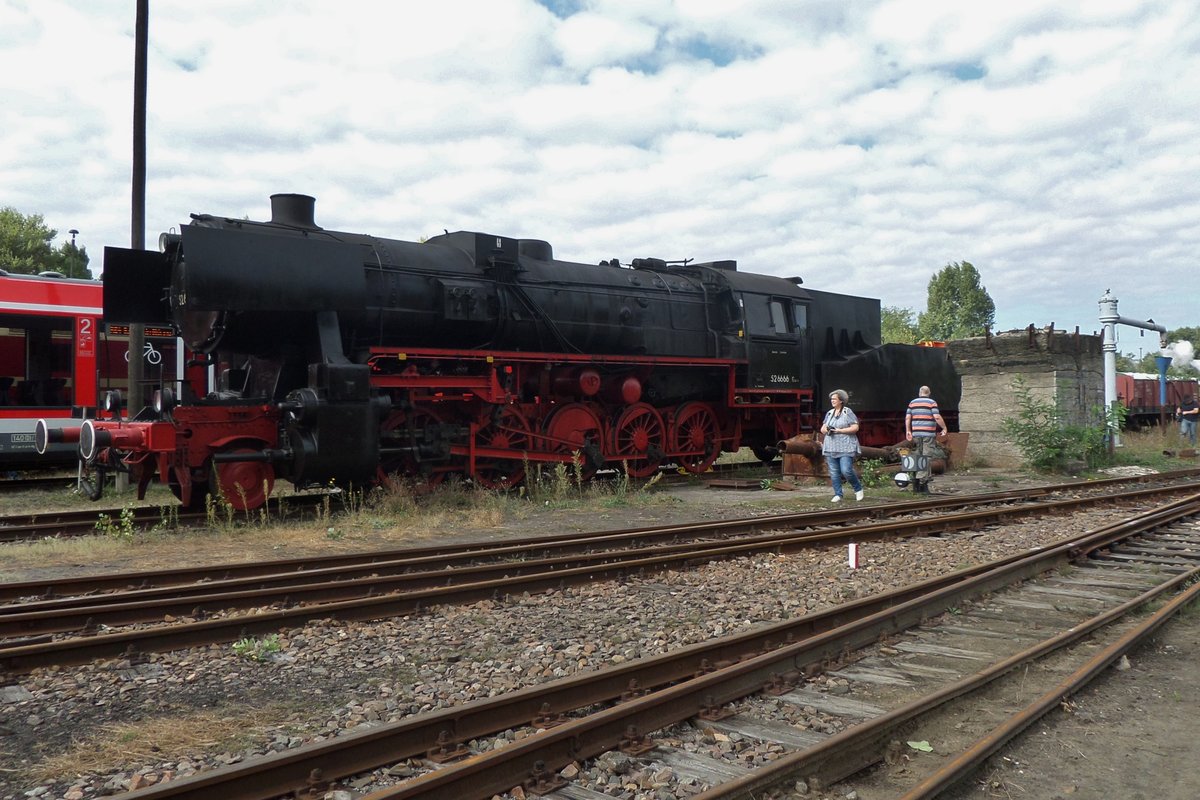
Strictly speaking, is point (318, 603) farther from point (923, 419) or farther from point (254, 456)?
point (923, 419)

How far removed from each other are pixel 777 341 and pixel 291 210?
8.18 meters

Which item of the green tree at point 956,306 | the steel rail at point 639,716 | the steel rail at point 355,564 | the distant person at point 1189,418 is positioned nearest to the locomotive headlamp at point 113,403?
the steel rail at point 355,564

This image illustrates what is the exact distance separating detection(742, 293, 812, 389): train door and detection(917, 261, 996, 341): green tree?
6280 centimetres

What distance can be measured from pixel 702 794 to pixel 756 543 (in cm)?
510

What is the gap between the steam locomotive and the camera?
930 cm

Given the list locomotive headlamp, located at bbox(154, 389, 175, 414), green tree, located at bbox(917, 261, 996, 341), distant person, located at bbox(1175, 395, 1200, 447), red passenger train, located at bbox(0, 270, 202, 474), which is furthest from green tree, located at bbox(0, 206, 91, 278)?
green tree, located at bbox(917, 261, 996, 341)

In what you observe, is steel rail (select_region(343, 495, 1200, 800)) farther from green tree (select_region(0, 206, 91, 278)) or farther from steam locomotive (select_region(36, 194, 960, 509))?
green tree (select_region(0, 206, 91, 278))

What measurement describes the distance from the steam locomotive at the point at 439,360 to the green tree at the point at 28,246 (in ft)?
120

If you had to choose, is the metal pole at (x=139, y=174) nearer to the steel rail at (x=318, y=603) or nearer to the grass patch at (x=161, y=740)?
the steel rail at (x=318, y=603)

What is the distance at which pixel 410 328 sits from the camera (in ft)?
35.7

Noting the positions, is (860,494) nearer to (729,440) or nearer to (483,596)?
(729,440)

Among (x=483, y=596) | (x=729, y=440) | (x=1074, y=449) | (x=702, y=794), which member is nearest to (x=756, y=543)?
(x=483, y=596)

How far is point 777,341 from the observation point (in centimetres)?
1522

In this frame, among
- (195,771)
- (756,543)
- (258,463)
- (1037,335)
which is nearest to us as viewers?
(195,771)
